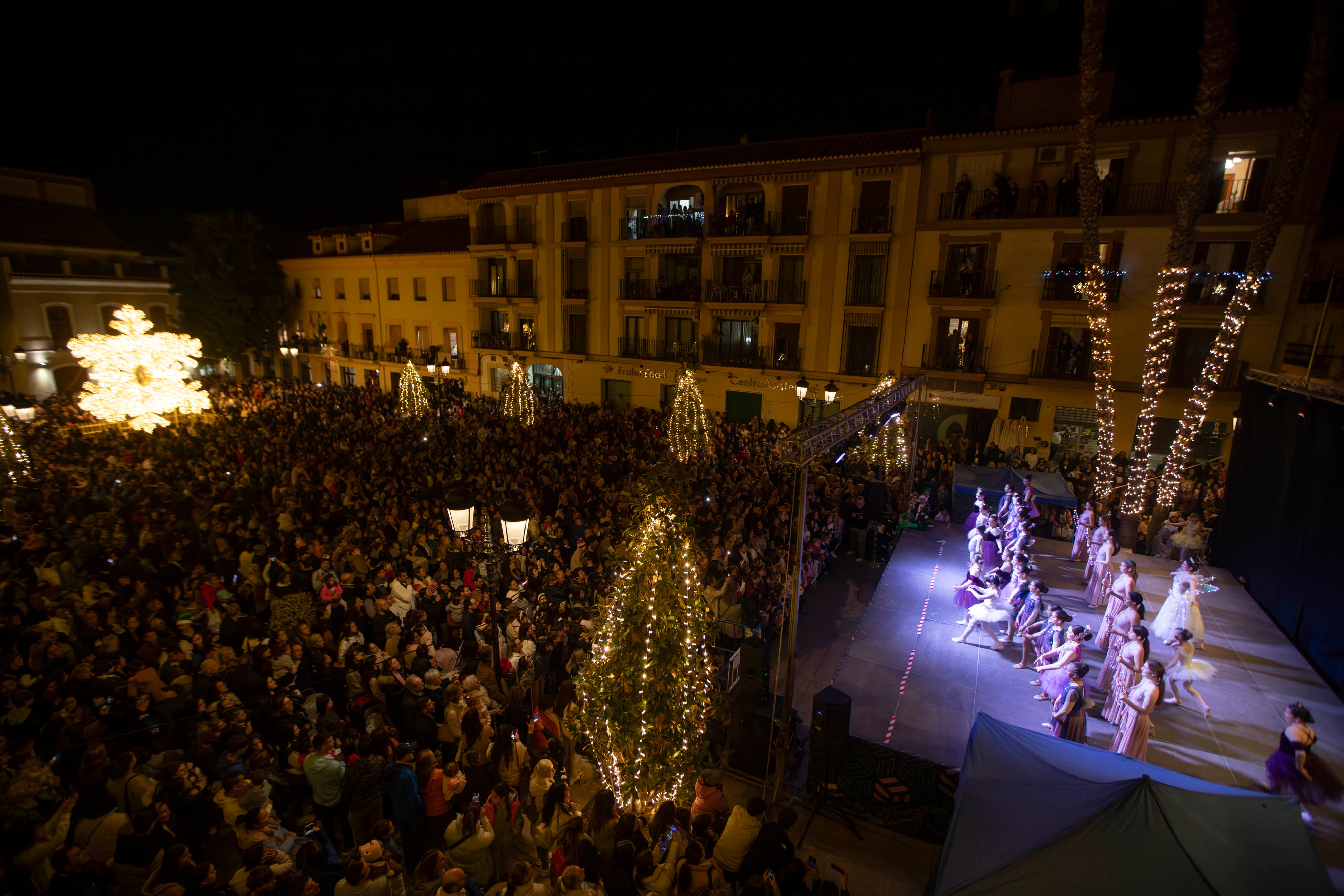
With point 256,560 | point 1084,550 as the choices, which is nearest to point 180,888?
point 256,560

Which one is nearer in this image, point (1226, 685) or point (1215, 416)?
point (1226, 685)

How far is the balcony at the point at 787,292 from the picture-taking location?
20.5 meters

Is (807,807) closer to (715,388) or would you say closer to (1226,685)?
(1226,685)

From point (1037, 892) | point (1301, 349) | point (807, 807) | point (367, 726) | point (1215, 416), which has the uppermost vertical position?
point (1301, 349)

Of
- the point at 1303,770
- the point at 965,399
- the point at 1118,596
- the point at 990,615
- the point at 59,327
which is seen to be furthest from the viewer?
the point at 59,327

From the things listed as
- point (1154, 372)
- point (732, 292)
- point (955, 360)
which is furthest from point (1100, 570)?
point (732, 292)

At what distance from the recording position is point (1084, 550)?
39.4ft

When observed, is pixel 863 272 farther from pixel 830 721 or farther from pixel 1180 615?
pixel 830 721

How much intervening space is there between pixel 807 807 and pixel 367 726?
4525 millimetres

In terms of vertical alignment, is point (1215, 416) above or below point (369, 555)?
above

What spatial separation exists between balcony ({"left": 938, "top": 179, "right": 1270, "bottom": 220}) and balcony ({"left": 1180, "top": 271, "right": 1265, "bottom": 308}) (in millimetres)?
1627

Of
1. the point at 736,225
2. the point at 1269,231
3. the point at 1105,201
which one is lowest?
the point at 1269,231

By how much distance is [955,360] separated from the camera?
1850cm

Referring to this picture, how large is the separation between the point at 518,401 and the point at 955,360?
561 inches
